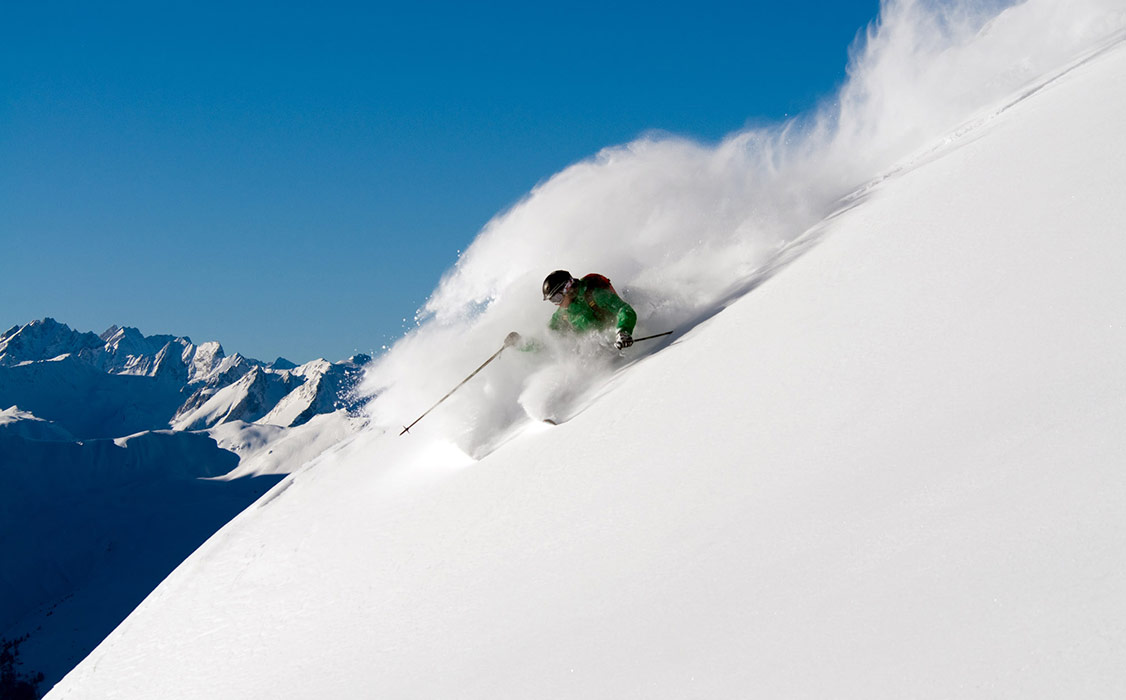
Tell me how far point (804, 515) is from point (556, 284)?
6.03m

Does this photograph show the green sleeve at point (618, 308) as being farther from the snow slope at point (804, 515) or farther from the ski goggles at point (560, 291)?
the snow slope at point (804, 515)

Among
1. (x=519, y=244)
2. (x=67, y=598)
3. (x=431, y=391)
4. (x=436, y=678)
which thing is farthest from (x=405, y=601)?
(x=67, y=598)

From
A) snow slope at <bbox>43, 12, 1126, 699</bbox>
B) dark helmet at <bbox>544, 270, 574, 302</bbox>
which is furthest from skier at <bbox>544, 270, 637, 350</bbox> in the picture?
snow slope at <bbox>43, 12, 1126, 699</bbox>

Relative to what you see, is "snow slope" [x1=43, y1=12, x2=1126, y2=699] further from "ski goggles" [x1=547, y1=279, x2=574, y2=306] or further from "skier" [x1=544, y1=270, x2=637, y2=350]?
"ski goggles" [x1=547, y1=279, x2=574, y2=306]

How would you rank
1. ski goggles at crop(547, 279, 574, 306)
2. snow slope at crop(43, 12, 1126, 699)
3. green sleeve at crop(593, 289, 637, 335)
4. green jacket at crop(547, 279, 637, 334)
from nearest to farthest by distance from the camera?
1. snow slope at crop(43, 12, 1126, 699)
2. green sleeve at crop(593, 289, 637, 335)
3. green jacket at crop(547, 279, 637, 334)
4. ski goggles at crop(547, 279, 574, 306)

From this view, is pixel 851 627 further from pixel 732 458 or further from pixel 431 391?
pixel 431 391

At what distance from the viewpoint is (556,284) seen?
936 centimetres

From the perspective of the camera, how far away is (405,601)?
522 centimetres

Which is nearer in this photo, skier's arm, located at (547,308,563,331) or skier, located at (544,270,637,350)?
skier, located at (544,270,637,350)

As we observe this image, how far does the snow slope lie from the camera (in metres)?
2.68

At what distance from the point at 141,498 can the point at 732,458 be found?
18546cm

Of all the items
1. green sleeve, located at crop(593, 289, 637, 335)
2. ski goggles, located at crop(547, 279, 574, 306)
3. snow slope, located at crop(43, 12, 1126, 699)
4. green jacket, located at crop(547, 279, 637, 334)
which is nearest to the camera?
snow slope, located at crop(43, 12, 1126, 699)

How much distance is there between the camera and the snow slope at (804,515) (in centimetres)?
268

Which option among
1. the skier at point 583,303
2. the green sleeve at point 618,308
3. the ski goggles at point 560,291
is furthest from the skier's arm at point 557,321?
the green sleeve at point 618,308
